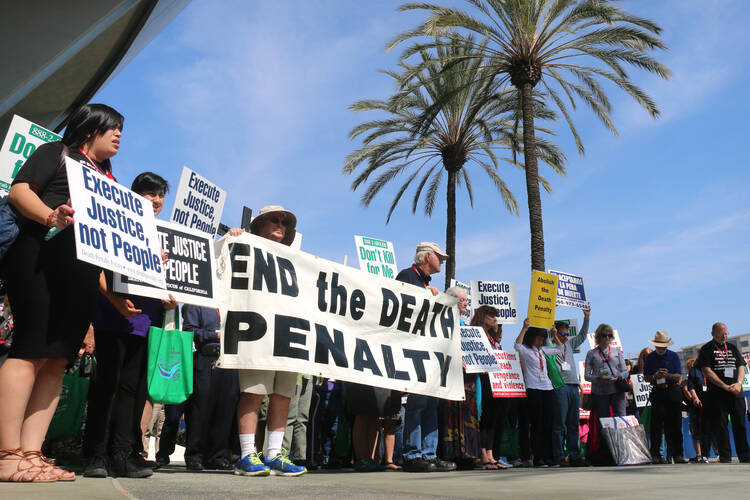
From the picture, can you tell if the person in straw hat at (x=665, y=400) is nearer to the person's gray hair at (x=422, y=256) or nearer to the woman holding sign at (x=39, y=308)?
the person's gray hair at (x=422, y=256)

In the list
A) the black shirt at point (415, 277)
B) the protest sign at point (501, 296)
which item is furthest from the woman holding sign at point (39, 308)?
the protest sign at point (501, 296)

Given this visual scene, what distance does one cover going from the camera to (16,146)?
619cm

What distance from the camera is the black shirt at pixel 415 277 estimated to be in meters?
6.51

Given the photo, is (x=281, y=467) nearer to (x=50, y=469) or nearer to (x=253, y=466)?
(x=253, y=466)

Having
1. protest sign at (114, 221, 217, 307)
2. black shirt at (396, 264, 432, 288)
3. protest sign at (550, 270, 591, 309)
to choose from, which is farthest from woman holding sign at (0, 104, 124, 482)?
protest sign at (550, 270, 591, 309)

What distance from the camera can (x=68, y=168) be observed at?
345 cm

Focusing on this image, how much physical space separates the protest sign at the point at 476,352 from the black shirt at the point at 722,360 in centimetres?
414

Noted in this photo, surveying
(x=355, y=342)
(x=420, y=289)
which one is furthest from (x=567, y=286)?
(x=355, y=342)

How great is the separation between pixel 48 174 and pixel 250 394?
2.02 metres

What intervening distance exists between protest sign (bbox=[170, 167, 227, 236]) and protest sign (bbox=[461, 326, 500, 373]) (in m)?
3.06

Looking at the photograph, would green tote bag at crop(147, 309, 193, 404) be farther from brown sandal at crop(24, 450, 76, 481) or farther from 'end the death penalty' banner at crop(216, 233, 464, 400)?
brown sandal at crop(24, 450, 76, 481)

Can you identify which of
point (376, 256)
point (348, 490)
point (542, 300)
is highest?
point (376, 256)

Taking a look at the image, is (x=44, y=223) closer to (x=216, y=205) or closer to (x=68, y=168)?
(x=68, y=168)

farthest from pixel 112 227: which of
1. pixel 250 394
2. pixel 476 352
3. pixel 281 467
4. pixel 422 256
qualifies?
pixel 476 352
